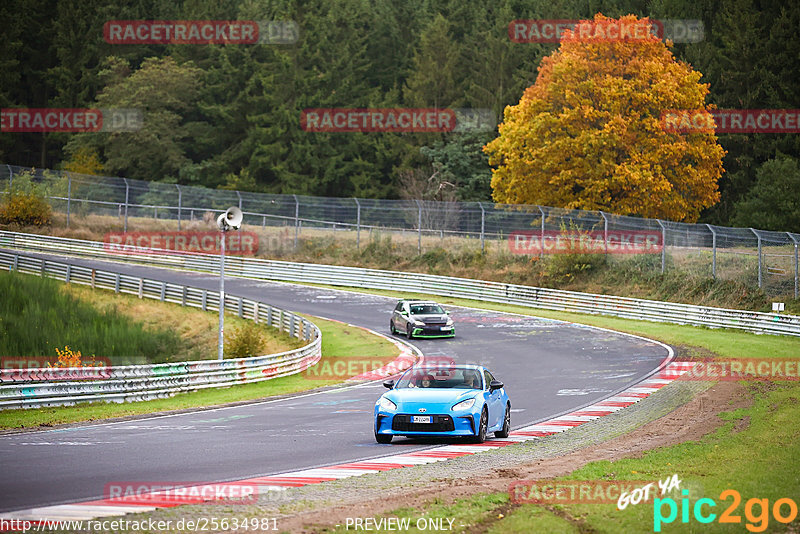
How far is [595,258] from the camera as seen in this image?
165 ft

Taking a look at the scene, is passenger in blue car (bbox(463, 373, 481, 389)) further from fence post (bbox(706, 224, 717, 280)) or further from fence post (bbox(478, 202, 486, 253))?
fence post (bbox(478, 202, 486, 253))

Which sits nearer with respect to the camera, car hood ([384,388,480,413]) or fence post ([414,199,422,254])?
car hood ([384,388,480,413])

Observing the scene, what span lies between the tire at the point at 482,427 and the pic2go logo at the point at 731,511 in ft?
19.5

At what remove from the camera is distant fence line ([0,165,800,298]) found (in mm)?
43312

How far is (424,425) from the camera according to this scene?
16.4 metres

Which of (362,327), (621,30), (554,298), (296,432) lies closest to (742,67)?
(621,30)

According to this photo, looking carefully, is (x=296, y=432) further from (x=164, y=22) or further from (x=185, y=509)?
(x=164, y=22)

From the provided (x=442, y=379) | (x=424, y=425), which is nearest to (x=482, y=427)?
(x=424, y=425)

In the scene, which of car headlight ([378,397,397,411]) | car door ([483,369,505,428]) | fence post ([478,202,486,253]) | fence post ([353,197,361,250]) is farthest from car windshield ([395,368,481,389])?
fence post ([353,197,361,250])

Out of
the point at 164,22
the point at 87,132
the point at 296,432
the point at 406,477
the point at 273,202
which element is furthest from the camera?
the point at 164,22

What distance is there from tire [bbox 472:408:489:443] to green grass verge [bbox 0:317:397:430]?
813 centimetres

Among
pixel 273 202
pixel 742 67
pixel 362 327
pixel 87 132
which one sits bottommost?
pixel 362 327

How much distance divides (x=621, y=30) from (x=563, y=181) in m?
8.78

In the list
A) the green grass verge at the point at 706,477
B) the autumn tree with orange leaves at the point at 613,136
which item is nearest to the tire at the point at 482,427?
the green grass verge at the point at 706,477
